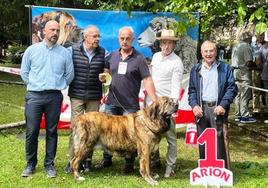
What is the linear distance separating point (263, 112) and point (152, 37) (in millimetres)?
4971

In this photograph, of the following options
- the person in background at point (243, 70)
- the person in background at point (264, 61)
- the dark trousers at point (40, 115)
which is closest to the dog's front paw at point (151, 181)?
the dark trousers at point (40, 115)

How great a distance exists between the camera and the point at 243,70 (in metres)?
11.6

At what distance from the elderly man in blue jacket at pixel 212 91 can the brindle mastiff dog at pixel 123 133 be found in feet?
1.42

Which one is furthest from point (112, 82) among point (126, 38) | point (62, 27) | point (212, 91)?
point (62, 27)

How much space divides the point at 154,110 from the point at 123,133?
0.53m

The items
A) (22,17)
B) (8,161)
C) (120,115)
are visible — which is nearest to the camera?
Result: (120,115)

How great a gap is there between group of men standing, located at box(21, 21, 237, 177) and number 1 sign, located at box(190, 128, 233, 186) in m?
1.03

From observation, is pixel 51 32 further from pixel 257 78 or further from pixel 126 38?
pixel 257 78

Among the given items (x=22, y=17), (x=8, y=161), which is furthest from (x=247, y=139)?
(x=22, y=17)

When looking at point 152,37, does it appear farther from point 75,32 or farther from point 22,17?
point 22,17

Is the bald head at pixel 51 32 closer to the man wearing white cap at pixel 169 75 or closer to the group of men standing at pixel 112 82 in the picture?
the group of men standing at pixel 112 82

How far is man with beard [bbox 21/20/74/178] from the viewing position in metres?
6.22

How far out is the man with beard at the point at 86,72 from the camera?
6.61m

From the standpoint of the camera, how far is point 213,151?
527 centimetres
